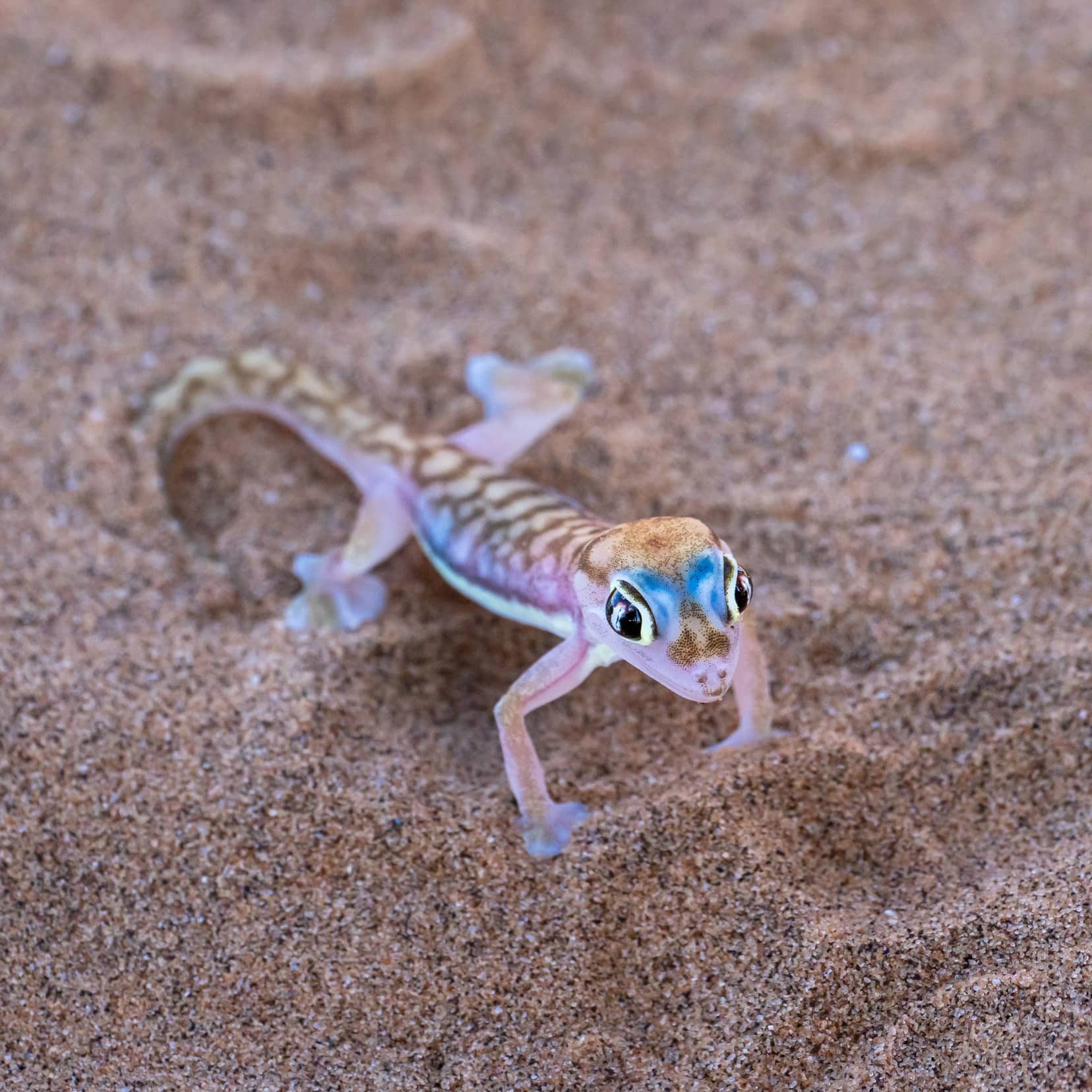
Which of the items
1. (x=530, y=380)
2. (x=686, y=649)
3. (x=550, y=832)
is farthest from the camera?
(x=530, y=380)

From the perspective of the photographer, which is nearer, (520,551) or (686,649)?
(686,649)

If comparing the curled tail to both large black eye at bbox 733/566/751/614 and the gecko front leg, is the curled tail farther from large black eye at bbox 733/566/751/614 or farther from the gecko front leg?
large black eye at bbox 733/566/751/614

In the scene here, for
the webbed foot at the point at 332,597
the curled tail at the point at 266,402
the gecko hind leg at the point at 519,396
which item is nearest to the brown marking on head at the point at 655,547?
the webbed foot at the point at 332,597

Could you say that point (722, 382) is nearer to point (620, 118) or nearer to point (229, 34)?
point (620, 118)

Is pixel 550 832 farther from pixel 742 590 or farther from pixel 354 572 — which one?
pixel 354 572

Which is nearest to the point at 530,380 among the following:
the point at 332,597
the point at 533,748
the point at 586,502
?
the point at 586,502

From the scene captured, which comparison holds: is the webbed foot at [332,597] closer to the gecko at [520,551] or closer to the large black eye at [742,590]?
the gecko at [520,551]

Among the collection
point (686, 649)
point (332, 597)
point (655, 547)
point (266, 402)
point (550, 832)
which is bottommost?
point (550, 832)

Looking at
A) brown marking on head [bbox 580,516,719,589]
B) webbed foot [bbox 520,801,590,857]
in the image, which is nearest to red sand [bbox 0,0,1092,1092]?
webbed foot [bbox 520,801,590,857]
